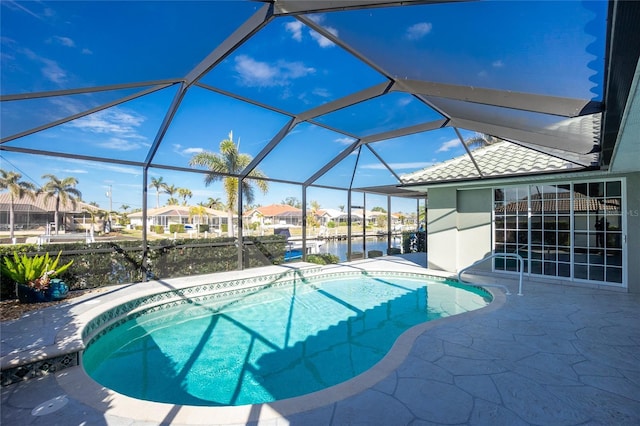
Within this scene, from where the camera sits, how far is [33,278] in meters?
6.93

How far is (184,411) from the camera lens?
3.11m

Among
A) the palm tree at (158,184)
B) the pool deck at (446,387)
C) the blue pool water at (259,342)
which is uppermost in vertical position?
the palm tree at (158,184)

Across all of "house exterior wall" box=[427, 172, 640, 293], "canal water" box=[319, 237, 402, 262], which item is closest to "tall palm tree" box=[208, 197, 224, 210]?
"canal water" box=[319, 237, 402, 262]

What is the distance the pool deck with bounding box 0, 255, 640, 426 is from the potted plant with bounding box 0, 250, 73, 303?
142cm

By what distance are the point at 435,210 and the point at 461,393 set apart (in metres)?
8.99

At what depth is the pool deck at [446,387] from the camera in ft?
9.84

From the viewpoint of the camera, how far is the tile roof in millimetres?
8594

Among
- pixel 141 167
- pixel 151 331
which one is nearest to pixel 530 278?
pixel 151 331

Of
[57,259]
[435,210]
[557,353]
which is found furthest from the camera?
[435,210]

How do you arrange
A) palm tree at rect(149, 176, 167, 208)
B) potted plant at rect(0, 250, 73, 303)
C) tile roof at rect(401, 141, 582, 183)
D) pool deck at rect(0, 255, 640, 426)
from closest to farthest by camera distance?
pool deck at rect(0, 255, 640, 426)
potted plant at rect(0, 250, 73, 303)
tile roof at rect(401, 141, 582, 183)
palm tree at rect(149, 176, 167, 208)

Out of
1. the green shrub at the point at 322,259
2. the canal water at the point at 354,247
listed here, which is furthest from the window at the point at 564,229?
the canal water at the point at 354,247

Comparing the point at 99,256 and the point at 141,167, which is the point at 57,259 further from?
the point at 141,167

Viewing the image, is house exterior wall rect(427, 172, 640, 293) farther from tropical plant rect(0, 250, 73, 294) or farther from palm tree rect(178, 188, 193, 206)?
palm tree rect(178, 188, 193, 206)

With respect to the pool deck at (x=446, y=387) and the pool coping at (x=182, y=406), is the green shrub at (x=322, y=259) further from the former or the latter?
the pool deck at (x=446, y=387)
